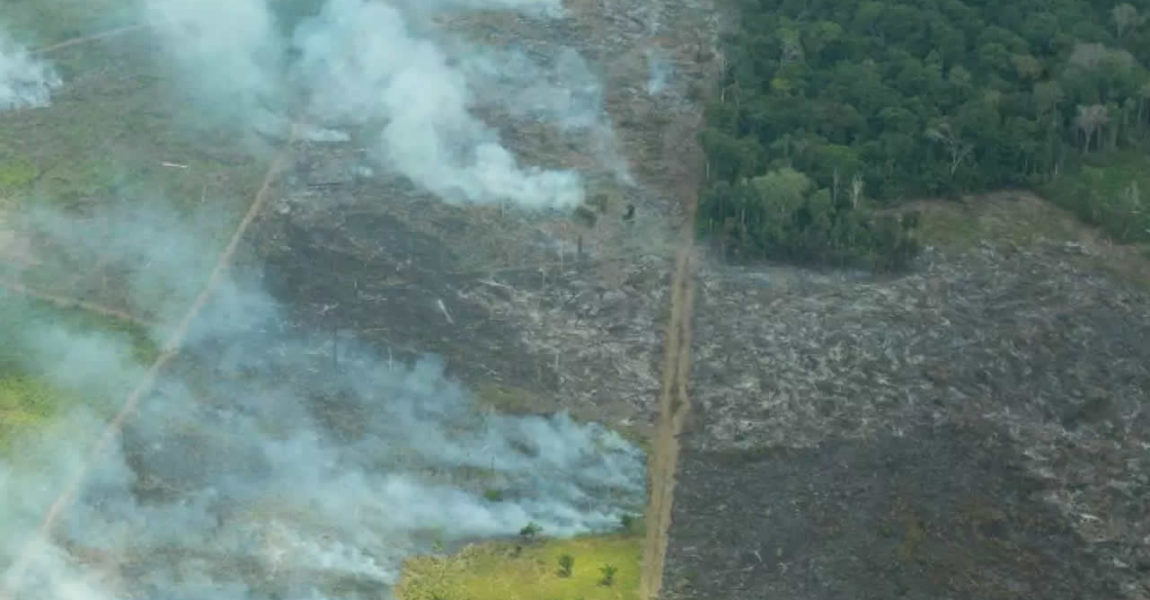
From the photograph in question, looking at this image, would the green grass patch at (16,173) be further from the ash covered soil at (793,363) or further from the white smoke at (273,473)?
the ash covered soil at (793,363)

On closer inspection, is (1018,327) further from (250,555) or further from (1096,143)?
(250,555)

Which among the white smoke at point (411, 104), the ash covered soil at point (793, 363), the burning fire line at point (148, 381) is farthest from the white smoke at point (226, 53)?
the ash covered soil at point (793, 363)

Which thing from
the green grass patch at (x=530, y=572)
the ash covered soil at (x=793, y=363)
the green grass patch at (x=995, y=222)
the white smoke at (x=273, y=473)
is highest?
the green grass patch at (x=995, y=222)

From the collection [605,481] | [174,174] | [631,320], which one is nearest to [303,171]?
[174,174]

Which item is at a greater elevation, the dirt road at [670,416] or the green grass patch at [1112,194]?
the green grass patch at [1112,194]

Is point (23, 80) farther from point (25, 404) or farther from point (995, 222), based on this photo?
point (995, 222)
